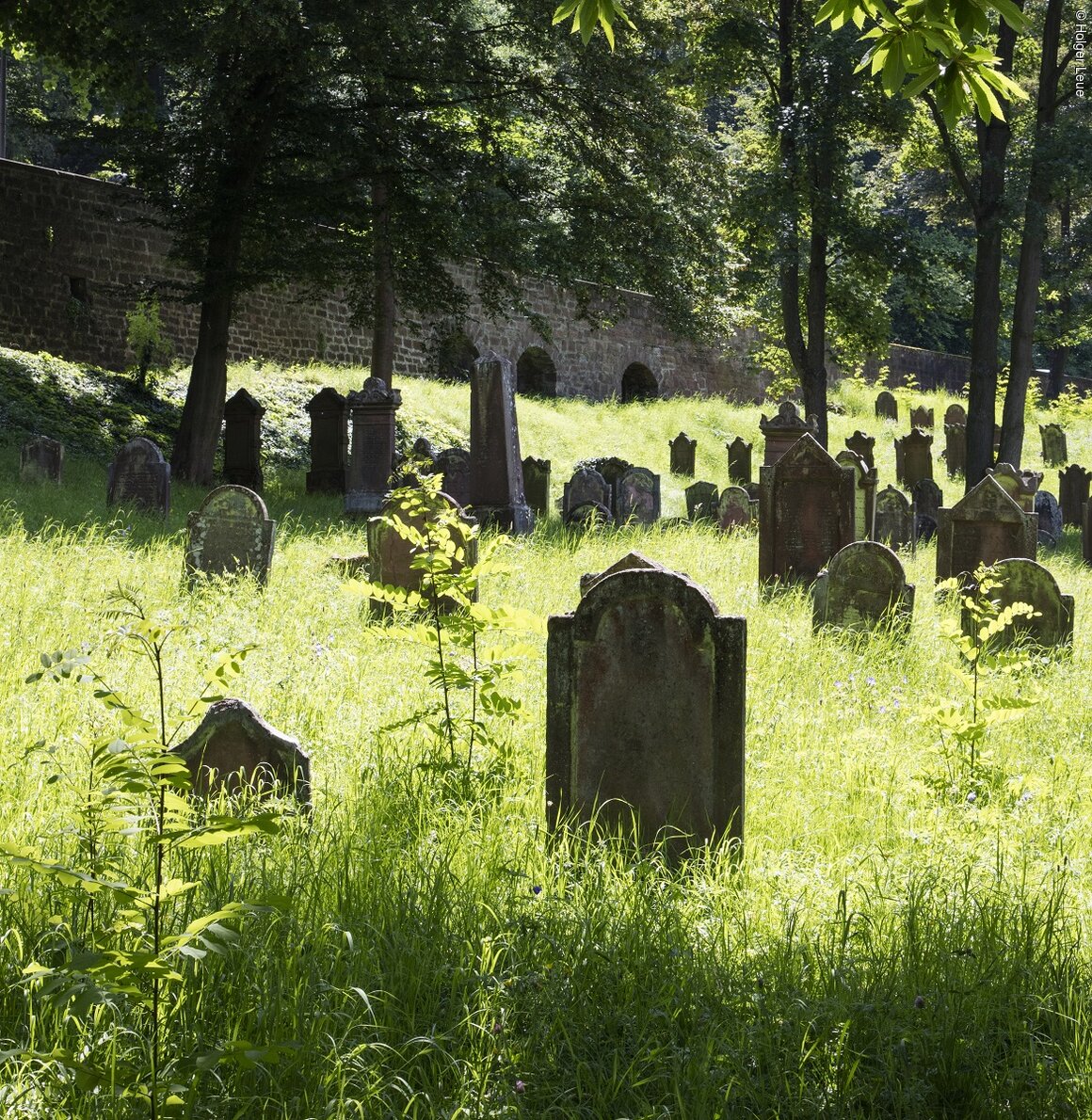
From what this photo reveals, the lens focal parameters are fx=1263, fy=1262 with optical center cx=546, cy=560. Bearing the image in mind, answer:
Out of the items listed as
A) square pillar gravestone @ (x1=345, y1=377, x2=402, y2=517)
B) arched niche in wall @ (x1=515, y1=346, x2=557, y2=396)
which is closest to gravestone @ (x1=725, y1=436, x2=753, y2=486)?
square pillar gravestone @ (x1=345, y1=377, x2=402, y2=517)

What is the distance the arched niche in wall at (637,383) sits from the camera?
36.1 metres

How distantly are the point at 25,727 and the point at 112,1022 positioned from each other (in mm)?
2328

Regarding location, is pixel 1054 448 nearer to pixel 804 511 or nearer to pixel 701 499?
pixel 701 499

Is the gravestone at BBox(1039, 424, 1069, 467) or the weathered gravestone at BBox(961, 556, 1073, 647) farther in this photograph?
the gravestone at BBox(1039, 424, 1069, 467)

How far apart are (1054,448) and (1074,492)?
31.4ft

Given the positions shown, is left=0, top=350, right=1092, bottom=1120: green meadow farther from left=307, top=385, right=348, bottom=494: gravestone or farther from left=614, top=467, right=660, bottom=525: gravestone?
left=307, top=385, right=348, bottom=494: gravestone

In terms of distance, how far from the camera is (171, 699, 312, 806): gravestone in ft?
14.2

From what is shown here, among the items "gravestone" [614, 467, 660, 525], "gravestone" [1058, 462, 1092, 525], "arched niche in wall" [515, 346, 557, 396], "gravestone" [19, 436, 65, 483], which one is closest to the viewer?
"gravestone" [19, 436, 65, 483]

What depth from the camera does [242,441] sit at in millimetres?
17531

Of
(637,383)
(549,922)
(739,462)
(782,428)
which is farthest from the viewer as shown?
(637,383)

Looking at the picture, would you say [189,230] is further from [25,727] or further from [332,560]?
[25,727]

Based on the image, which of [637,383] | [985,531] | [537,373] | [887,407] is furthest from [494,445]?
[887,407]

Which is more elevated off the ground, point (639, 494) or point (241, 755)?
point (639, 494)

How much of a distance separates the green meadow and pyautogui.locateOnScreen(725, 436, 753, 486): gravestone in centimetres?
1671
